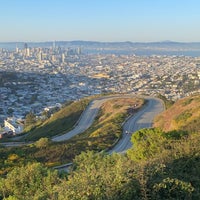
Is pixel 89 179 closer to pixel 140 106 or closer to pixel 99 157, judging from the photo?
pixel 99 157

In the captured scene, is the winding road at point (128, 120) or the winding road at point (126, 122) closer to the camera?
the winding road at point (128, 120)

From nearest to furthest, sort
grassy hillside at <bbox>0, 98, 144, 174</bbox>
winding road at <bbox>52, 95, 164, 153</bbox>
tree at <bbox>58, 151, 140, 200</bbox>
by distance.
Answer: tree at <bbox>58, 151, 140, 200</bbox>, grassy hillside at <bbox>0, 98, 144, 174</bbox>, winding road at <bbox>52, 95, 164, 153</bbox>

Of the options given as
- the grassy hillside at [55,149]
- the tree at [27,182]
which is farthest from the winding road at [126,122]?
the tree at [27,182]

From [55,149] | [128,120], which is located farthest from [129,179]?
[128,120]

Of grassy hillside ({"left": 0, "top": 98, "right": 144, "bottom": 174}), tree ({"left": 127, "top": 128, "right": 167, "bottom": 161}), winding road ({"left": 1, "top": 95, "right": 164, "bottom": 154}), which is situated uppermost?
tree ({"left": 127, "top": 128, "right": 167, "bottom": 161})

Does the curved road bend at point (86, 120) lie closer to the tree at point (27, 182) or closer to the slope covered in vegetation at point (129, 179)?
the slope covered in vegetation at point (129, 179)

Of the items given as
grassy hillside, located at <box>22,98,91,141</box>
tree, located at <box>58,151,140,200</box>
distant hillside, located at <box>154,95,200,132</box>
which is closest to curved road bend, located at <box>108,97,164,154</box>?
distant hillside, located at <box>154,95,200,132</box>

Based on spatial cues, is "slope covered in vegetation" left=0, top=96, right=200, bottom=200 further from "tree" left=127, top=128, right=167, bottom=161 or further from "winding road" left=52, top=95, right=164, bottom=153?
"winding road" left=52, top=95, right=164, bottom=153
